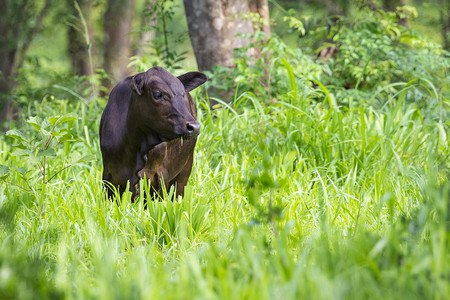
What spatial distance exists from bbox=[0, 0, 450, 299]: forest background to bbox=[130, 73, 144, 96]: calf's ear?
51 cm

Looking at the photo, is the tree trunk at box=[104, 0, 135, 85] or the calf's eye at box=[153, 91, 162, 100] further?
the tree trunk at box=[104, 0, 135, 85]

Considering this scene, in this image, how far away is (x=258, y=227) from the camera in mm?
2812

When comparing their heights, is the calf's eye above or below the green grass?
above

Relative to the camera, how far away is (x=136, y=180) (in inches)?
140

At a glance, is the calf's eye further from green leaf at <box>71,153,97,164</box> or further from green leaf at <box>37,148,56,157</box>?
green leaf at <box>37,148,56,157</box>

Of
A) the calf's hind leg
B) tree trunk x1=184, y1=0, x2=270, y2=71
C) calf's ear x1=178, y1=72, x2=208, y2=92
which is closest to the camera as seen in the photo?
calf's ear x1=178, y1=72, x2=208, y2=92

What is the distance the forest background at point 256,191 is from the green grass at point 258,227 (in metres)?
0.01

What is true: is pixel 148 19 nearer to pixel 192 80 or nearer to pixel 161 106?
pixel 192 80

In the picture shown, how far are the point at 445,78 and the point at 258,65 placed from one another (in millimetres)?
2706

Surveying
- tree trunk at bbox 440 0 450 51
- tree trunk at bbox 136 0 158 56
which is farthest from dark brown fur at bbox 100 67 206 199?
tree trunk at bbox 440 0 450 51

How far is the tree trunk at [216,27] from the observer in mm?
6496

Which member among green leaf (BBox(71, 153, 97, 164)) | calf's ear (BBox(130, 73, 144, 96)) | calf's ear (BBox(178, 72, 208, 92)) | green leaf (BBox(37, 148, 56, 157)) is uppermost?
calf's ear (BBox(130, 73, 144, 96))

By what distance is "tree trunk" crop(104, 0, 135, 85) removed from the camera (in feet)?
38.3

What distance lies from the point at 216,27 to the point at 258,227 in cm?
417
